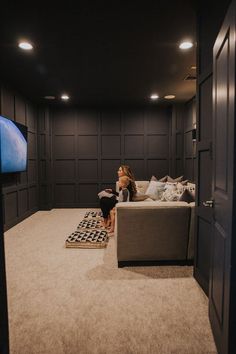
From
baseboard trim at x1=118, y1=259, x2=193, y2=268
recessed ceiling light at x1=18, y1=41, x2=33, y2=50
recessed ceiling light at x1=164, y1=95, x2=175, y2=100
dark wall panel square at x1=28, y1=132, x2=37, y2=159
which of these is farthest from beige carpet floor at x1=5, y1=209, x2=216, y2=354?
recessed ceiling light at x1=164, y1=95, x2=175, y2=100

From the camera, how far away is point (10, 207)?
4852mm

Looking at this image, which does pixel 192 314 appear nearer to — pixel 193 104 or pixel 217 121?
pixel 217 121

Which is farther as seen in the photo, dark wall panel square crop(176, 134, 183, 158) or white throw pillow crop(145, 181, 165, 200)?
dark wall panel square crop(176, 134, 183, 158)

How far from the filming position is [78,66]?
3.99m

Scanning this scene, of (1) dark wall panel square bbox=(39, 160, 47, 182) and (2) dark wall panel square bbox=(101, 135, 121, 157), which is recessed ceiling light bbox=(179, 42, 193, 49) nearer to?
(2) dark wall panel square bbox=(101, 135, 121, 157)

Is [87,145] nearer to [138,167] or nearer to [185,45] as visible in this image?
[138,167]

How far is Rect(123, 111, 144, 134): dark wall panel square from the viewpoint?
6.87 meters

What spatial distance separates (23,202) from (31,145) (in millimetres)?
1406

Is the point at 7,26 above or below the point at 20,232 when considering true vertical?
above

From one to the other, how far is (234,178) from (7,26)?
2860mm

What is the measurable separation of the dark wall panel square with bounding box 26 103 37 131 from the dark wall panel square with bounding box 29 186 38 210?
1.43 meters

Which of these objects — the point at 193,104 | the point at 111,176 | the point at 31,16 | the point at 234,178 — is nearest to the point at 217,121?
the point at 234,178

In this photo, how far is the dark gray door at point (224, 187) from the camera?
1.35 meters

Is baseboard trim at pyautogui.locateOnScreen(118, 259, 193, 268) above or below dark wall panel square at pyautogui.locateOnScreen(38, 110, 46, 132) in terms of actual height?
below
